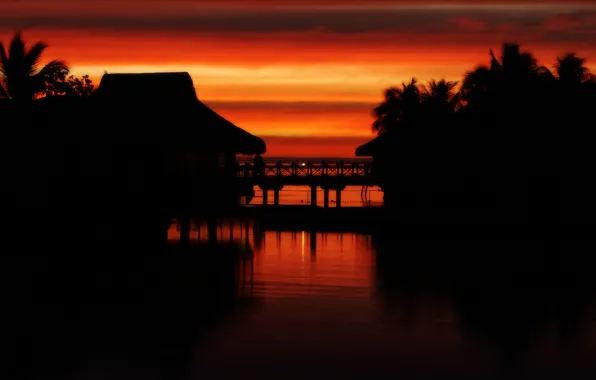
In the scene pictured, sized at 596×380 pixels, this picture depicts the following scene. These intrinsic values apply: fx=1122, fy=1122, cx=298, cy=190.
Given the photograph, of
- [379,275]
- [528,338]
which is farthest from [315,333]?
[379,275]

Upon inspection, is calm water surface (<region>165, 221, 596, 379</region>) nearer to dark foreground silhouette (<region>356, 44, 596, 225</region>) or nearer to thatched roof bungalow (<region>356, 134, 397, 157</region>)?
dark foreground silhouette (<region>356, 44, 596, 225</region>)

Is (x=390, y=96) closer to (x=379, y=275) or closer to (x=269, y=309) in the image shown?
(x=379, y=275)

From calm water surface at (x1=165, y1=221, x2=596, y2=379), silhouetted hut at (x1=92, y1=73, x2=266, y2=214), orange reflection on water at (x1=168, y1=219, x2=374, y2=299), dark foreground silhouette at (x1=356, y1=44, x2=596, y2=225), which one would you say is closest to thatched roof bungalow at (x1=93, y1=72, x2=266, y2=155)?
silhouetted hut at (x1=92, y1=73, x2=266, y2=214)

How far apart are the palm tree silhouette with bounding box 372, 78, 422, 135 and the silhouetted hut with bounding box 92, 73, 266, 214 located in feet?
65.8

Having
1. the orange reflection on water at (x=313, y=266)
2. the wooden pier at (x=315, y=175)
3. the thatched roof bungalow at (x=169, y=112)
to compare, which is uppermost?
the thatched roof bungalow at (x=169, y=112)

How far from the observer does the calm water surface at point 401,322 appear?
1342 centimetres

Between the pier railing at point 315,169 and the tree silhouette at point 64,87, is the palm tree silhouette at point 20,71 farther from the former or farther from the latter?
the pier railing at point 315,169

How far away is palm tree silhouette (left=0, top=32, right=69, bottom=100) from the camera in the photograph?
39.0 meters

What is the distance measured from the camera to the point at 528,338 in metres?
15.8

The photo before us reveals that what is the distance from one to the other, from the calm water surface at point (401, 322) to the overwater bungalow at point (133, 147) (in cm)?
787

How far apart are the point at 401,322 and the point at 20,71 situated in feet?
83.3

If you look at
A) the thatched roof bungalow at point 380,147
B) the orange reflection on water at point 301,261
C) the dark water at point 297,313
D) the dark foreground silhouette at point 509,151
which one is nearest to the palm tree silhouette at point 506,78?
the dark foreground silhouette at point 509,151

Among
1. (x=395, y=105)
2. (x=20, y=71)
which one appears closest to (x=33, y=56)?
(x=20, y=71)

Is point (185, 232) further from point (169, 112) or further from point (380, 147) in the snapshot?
point (380, 147)
